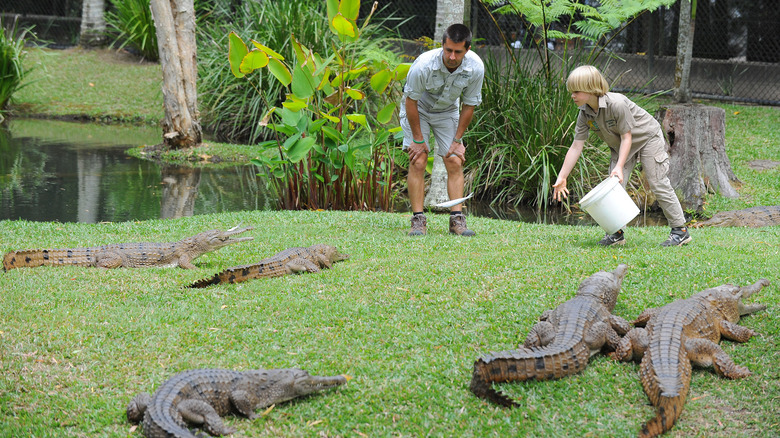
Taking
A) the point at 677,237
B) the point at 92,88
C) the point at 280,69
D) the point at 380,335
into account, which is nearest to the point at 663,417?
the point at 380,335

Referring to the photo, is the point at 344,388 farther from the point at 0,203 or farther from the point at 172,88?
the point at 172,88

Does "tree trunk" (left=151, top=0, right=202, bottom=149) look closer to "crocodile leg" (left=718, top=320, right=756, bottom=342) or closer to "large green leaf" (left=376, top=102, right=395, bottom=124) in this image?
"large green leaf" (left=376, top=102, right=395, bottom=124)

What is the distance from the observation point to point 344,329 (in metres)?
3.30

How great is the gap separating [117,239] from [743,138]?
323 inches

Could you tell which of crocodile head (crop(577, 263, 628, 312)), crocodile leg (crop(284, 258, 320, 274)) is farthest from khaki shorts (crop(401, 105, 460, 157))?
crocodile head (crop(577, 263, 628, 312))

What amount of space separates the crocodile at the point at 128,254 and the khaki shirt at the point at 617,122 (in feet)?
8.44

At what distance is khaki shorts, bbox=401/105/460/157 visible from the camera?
17.9 ft

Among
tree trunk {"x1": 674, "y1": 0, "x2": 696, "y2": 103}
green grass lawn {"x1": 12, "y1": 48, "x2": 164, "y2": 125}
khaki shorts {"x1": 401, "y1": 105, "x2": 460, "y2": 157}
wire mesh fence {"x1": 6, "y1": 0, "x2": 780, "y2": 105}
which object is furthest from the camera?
green grass lawn {"x1": 12, "y1": 48, "x2": 164, "y2": 125}

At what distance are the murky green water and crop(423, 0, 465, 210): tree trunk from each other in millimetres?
1818

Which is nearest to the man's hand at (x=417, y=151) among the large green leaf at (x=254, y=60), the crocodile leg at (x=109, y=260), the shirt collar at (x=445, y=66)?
the shirt collar at (x=445, y=66)

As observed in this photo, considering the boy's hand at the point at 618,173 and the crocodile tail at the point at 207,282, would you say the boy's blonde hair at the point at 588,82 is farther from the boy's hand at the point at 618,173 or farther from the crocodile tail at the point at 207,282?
the crocodile tail at the point at 207,282

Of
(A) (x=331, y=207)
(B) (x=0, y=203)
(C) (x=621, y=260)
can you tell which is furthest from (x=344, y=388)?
(B) (x=0, y=203)

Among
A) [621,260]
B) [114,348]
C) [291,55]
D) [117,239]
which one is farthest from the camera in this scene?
[291,55]

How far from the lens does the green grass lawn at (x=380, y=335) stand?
8.47 ft
